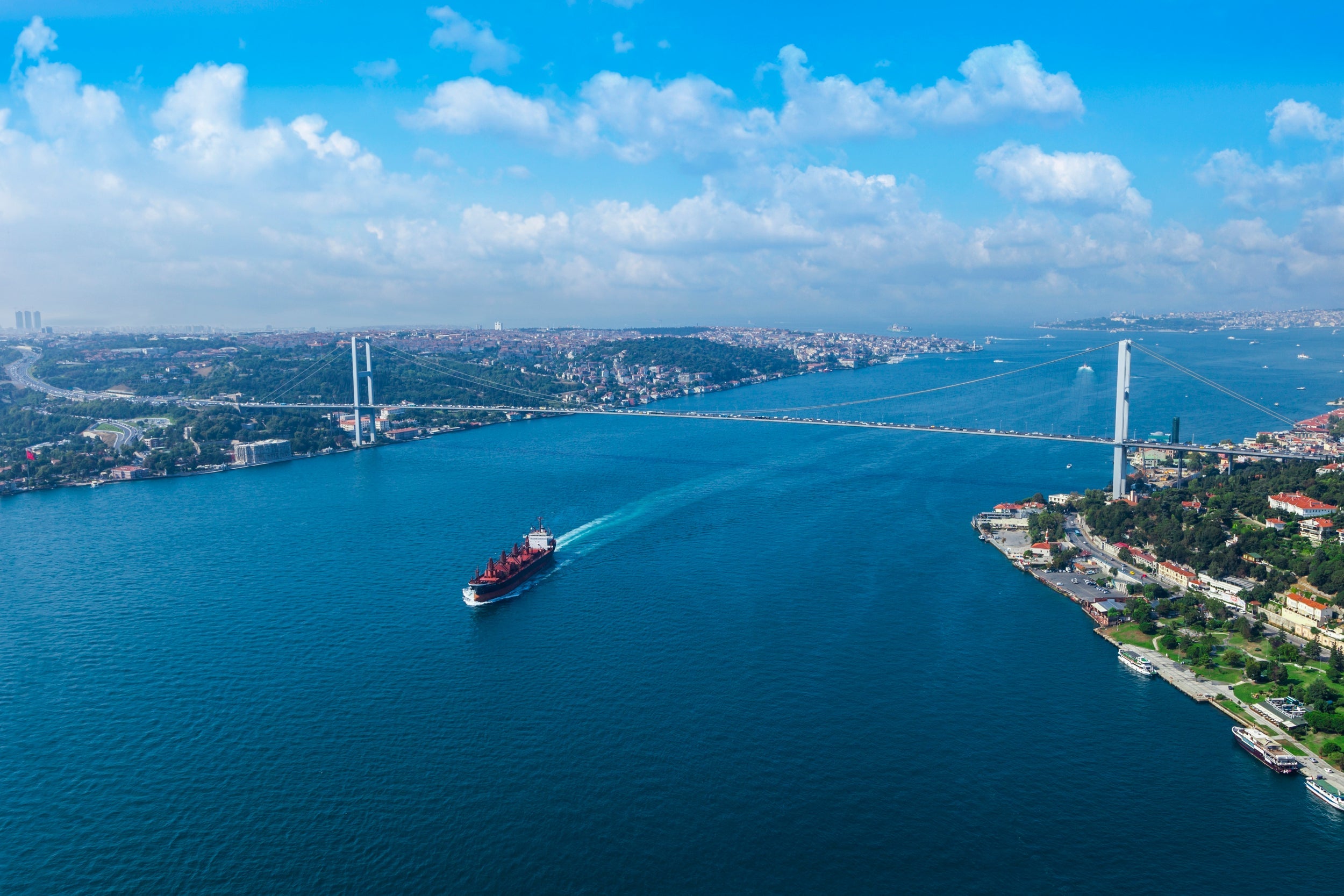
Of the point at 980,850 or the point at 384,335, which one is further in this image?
the point at 384,335

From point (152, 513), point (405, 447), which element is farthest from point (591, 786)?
point (405, 447)

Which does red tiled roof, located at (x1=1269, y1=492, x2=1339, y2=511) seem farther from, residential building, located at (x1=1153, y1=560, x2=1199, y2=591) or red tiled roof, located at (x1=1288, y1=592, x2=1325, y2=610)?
red tiled roof, located at (x1=1288, y1=592, x2=1325, y2=610)

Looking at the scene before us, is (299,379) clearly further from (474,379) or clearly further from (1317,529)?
(1317,529)

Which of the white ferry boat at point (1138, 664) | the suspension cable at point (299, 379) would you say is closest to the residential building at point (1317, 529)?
the white ferry boat at point (1138, 664)

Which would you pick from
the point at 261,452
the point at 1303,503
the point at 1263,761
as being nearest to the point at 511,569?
the point at 1263,761

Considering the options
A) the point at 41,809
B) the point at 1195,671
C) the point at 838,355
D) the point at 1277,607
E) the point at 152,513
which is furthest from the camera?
the point at 838,355

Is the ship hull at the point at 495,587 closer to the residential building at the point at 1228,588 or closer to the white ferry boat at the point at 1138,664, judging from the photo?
the white ferry boat at the point at 1138,664

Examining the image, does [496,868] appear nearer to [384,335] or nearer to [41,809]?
[41,809]
